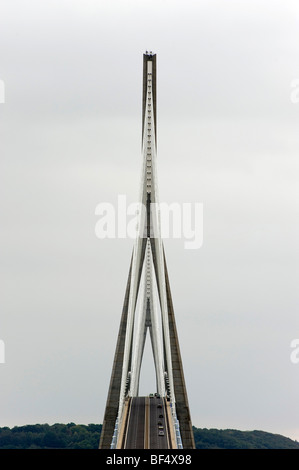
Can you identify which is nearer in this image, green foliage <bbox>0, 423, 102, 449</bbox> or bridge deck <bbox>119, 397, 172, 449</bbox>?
bridge deck <bbox>119, 397, 172, 449</bbox>

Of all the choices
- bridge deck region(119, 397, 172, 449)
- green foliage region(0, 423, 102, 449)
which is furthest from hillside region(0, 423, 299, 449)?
bridge deck region(119, 397, 172, 449)

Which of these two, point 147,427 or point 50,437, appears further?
point 50,437

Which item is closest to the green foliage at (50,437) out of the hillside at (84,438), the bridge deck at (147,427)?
the hillside at (84,438)

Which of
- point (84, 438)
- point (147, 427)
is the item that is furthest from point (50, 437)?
point (147, 427)

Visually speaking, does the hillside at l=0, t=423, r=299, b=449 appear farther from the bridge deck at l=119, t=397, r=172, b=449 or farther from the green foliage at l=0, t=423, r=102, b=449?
the bridge deck at l=119, t=397, r=172, b=449

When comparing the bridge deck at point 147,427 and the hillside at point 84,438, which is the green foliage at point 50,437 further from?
the bridge deck at point 147,427

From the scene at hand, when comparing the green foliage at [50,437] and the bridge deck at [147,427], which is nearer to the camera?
the bridge deck at [147,427]

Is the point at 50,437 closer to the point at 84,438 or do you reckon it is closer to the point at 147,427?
the point at 84,438
